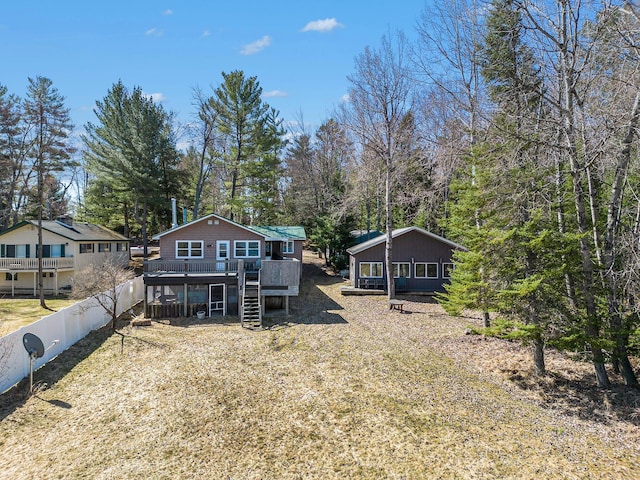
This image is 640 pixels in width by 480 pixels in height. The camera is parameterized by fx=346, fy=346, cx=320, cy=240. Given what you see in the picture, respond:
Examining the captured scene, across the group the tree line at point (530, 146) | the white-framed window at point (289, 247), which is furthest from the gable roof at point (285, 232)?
the tree line at point (530, 146)

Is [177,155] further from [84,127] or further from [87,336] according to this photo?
[87,336]

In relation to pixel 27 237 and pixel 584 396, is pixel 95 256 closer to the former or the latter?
pixel 27 237

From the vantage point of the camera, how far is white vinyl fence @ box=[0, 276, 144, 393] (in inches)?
364

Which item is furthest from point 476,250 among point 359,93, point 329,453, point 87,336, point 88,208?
point 88,208

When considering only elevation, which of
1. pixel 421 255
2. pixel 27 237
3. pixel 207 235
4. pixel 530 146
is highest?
pixel 530 146

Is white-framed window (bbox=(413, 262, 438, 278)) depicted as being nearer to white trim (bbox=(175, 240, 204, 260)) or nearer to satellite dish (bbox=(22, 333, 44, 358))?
white trim (bbox=(175, 240, 204, 260))

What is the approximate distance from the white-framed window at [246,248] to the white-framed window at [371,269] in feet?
22.7

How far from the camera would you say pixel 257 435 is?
747 centimetres

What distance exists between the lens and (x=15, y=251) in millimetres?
22641

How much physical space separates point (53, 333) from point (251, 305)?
7.34 m

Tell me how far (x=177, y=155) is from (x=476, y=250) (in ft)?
91.3

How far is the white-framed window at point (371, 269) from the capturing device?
73.0 ft

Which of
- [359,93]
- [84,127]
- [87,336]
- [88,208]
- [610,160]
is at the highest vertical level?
[84,127]

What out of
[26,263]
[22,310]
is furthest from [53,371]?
[26,263]
